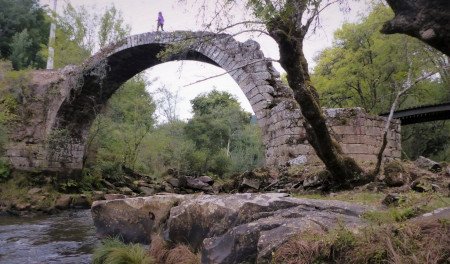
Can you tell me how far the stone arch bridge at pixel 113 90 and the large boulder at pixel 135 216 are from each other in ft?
11.7

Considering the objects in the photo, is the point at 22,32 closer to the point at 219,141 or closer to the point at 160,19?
the point at 219,141

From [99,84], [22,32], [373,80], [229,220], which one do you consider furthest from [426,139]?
[22,32]

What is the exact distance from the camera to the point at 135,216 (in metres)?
5.16

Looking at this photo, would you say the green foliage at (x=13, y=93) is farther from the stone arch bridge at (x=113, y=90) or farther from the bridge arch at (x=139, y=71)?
the bridge arch at (x=139, y=71)

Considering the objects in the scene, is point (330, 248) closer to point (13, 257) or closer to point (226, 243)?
point (226, 243)

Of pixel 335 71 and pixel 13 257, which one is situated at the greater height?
pixel 335 71

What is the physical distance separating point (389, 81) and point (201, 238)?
17.5 meters

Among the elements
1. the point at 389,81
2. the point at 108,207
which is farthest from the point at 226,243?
the point at 389,81

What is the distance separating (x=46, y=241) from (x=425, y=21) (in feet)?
22.4

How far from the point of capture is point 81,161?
17.5 meters

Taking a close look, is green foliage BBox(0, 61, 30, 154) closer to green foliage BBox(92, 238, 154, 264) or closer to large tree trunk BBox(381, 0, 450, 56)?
green foliage BBox(92, 238, 154, 264)

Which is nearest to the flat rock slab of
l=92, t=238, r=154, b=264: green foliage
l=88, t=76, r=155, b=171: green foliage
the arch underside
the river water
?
l=92, t=238, r=154, b=264: green foliage

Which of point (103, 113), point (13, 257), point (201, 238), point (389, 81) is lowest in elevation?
point (13, 257)

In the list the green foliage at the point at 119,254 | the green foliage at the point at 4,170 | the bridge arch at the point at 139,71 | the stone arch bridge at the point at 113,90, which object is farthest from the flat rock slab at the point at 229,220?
the green foliage at the point at 4,170
